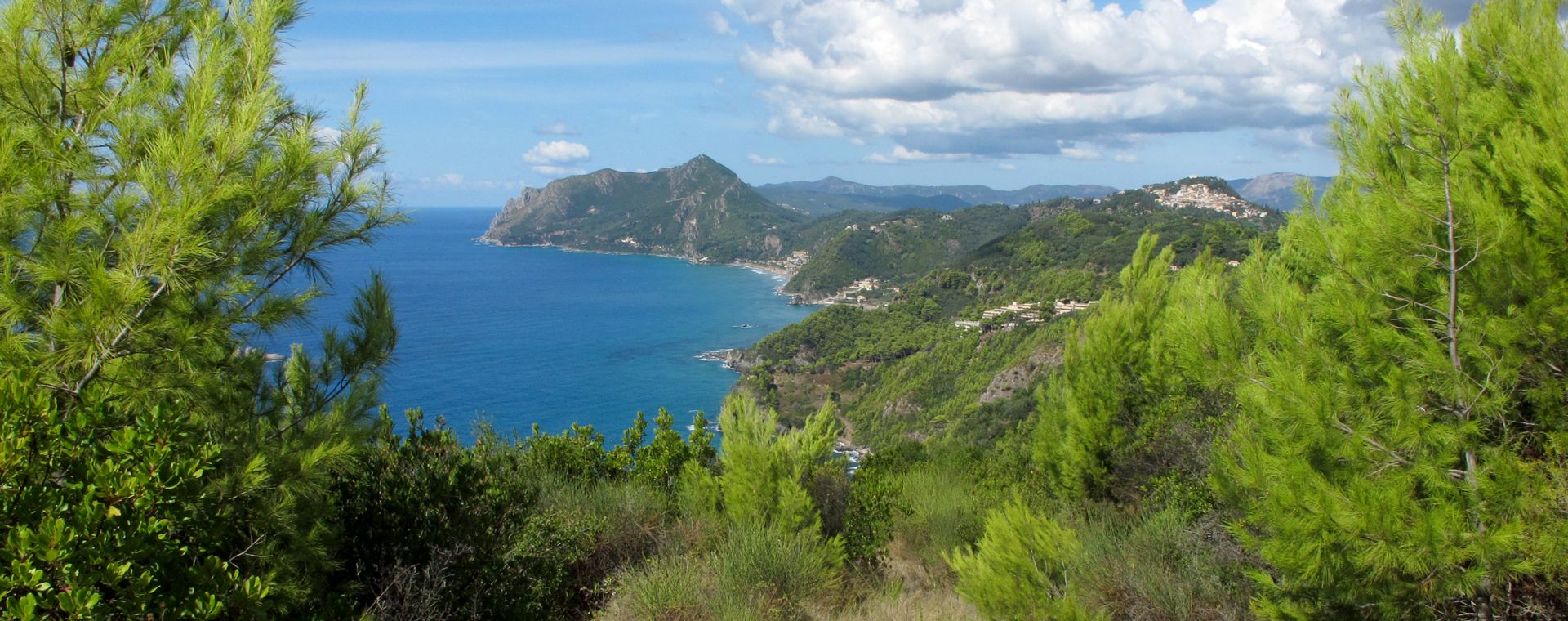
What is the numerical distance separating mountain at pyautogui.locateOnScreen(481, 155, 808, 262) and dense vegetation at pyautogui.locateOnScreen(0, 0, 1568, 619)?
129367 mm

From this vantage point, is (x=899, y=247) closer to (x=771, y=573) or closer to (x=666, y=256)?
(x=666, y=256)

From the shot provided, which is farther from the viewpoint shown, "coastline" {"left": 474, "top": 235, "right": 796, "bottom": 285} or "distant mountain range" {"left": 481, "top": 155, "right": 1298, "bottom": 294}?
"coastline" {"left": 474, "top": 235, "right": 796, "bottom": 285}

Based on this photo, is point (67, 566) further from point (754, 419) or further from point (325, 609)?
point (754, 419)

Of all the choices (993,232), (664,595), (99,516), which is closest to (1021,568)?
(664,595)

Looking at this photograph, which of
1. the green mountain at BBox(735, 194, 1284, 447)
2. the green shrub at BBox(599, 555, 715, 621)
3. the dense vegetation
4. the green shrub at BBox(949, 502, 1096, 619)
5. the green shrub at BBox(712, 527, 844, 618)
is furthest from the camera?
the green mountain at BBox(735, 194, 1284, 447)

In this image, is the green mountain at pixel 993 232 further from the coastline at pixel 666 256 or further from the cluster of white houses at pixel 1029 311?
the cluster of white houses at pixel 1029 311

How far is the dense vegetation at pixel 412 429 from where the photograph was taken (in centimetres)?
215

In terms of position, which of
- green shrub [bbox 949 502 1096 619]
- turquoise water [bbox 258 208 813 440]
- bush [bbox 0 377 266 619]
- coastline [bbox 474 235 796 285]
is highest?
bush [bbox 0 377 266 619]

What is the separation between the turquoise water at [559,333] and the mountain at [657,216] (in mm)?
20612

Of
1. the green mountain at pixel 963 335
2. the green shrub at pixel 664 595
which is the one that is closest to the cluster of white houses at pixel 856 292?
the green mountain at pixel 963 335

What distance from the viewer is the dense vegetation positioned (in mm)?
2152

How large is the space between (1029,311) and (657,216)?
11285 cm

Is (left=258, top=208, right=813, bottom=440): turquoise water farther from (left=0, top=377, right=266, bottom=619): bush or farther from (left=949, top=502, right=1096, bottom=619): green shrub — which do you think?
(left=949, top=502, right=1096, bottom=619): green shrub

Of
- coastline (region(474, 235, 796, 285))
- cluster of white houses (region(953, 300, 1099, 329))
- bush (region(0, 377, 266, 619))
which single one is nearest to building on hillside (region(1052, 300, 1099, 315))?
cluster of white houses (region(953, 300, 1099, 329))
